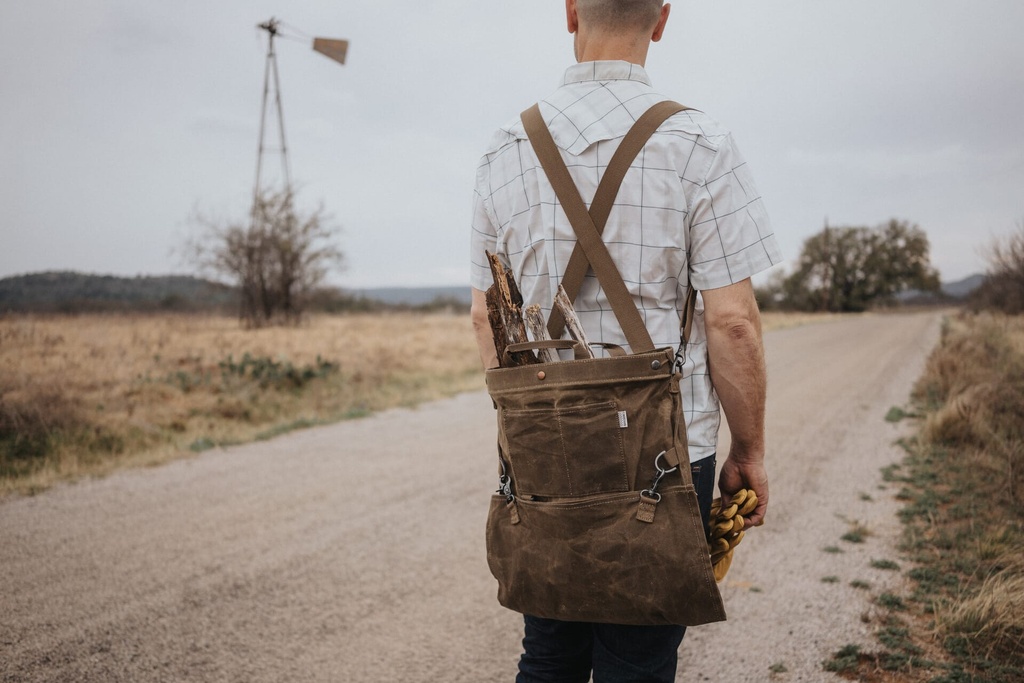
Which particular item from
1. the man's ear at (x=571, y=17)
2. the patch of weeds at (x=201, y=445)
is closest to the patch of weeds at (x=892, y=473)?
the man's ear at (x=571, y=17)

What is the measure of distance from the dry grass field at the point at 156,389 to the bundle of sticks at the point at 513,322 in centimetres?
525

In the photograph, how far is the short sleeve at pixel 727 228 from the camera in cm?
148

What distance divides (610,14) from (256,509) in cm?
434

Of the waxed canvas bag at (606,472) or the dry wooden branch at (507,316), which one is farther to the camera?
the dry wooden branch at (507,316)

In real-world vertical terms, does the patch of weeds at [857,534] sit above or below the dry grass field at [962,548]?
below

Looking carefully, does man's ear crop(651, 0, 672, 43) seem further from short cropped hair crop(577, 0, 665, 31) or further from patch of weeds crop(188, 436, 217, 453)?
patch of weeds crop(188, 436, 217, 453)

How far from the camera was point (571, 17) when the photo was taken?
1.72 m

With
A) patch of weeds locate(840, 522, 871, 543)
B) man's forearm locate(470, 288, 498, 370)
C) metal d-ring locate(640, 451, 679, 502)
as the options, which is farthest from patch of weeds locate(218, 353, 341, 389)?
metal d-ring locate(640, 451, 679, 502)

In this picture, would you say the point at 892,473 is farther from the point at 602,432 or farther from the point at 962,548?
the point at 602,432

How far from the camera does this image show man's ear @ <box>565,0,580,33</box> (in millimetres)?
1707

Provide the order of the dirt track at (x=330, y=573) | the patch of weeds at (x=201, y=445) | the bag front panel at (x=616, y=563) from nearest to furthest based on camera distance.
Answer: the bag front panel at (x=616, y=563)
the dirt track at (x=330, y=573)
the patch of weeds at (x=201, y=445)

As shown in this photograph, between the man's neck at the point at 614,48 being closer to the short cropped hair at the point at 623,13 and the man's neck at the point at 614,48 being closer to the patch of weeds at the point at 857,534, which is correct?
the short cropped hair at the point at 623,13

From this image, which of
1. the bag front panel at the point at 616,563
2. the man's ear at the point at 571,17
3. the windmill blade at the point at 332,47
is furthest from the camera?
the windmill blade at the point at 332,47

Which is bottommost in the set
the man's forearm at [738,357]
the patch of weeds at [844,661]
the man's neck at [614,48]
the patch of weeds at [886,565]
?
the patch of weeds at [844,661]
